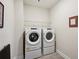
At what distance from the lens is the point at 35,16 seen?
353cm

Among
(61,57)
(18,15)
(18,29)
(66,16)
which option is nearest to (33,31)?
(18,29)

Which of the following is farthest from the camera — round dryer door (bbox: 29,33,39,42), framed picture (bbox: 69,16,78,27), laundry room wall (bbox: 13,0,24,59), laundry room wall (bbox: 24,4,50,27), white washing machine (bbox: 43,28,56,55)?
laundry room wall (bbox: 24,4,50,27)

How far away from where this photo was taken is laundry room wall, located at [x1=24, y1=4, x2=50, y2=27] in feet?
10.9

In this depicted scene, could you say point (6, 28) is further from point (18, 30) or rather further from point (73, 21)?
point (73, 21)

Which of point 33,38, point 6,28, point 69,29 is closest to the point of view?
point 6,28

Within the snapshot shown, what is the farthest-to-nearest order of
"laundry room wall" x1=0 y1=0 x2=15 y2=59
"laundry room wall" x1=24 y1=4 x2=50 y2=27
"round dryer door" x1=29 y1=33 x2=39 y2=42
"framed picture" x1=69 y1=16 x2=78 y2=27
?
"laundry room wall" x1=24 y1=4 x2=50 y2=27, "round dryer door" x1=29 y1=33 x2=39 y2=42, "framed picture" x1=69 y1=16 x2=78 y2=27, "laundry room wall" x1=0 y1=0 x2=15 y2=59

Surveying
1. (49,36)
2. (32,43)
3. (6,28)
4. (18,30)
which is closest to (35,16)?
(49,36)

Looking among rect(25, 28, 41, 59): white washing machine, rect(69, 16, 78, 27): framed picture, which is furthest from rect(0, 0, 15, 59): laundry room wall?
rect(69, 16, 78, 27): framed picture

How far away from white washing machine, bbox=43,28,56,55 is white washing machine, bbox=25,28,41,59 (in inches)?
10.1

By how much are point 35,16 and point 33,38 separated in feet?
4.24

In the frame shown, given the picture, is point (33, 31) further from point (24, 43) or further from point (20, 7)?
point (20, 7)

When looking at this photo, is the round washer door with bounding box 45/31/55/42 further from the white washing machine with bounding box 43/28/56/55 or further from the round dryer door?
the round dryer door

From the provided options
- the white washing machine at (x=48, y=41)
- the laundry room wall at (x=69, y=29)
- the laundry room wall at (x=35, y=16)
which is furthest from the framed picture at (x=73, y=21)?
the laundry room wall at (x=35, y=16)

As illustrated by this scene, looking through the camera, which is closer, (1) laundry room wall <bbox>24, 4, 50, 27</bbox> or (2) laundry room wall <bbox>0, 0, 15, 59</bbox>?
(2) laundry room wall <bbox>0, 0, 15, 59</bbox>
